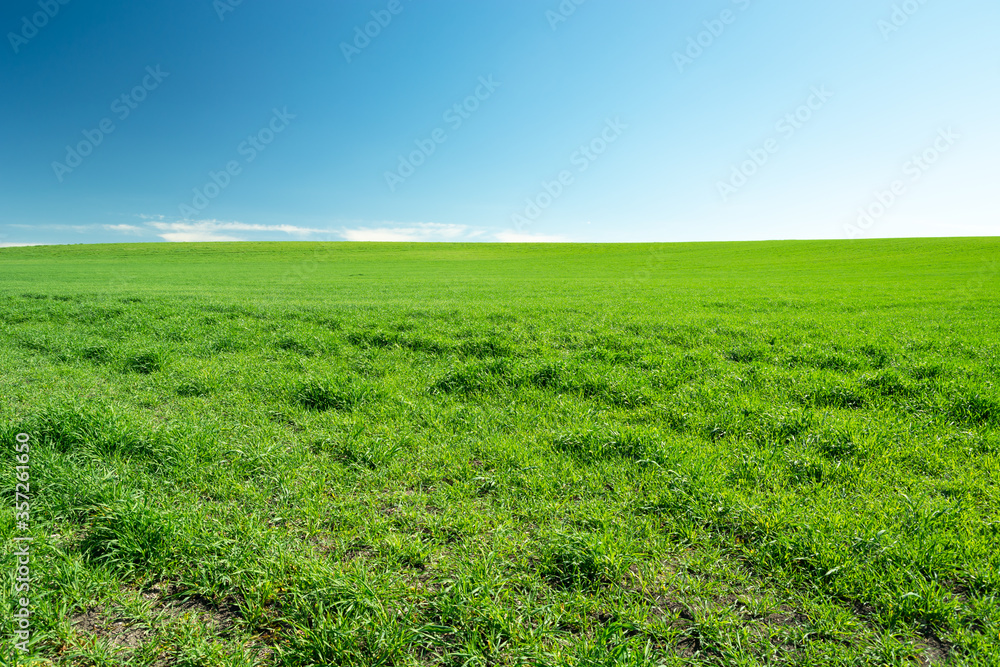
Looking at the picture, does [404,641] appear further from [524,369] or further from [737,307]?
[737,307]

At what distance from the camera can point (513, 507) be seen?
14.0 ft

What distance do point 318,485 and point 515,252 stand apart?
72.2 meters

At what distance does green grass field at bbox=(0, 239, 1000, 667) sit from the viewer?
289 centimetres

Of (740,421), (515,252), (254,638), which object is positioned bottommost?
(254,638)

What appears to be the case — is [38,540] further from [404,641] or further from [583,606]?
[583,606]

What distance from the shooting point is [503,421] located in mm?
6191

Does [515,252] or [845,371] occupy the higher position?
[515,252]

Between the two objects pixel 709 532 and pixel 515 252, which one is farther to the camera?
pixel 515 252

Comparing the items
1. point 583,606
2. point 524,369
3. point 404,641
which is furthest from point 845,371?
point 404,641

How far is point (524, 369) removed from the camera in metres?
8.01

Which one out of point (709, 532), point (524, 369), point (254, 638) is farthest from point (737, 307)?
point (254, 638)

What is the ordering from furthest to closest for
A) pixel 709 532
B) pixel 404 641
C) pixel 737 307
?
1. pixel 737 307
2. pixel 709 532
3. pixel 404 641

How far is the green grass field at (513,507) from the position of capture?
2.89 meters

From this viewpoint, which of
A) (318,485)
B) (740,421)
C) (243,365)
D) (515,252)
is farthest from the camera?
(515,252)
